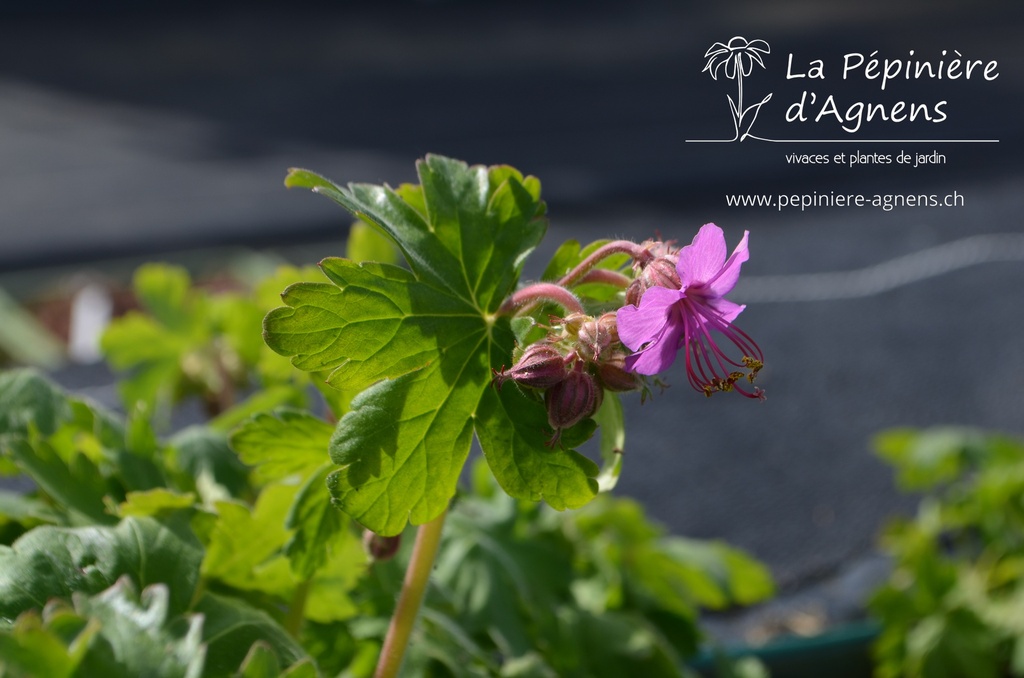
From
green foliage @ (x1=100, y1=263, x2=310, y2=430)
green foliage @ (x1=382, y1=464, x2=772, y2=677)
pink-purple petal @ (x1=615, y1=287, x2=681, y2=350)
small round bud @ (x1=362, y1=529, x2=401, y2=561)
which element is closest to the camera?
pink-purple petal @ (x1=615, y1=287, x2=681, y2=350)

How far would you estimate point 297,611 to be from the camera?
98 cm

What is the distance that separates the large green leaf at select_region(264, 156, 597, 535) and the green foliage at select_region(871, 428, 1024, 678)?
1.11 m

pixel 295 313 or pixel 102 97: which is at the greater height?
pixel 102 97

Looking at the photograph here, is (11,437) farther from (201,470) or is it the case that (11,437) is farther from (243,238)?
(243,238)

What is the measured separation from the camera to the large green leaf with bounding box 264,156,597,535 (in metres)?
0.76

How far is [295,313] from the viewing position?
0.75 m

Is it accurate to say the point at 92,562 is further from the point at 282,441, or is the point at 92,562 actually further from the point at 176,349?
the point at 176,349

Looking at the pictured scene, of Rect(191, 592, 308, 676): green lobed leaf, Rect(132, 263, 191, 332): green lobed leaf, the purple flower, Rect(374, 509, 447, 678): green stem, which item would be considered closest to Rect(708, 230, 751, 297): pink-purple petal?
the purple flower

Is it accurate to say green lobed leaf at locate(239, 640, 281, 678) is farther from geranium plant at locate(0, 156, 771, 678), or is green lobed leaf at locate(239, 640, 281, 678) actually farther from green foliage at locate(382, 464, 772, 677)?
green foliage at locate(382, 464, 772, 677)

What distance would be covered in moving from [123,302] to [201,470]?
92.0 inches

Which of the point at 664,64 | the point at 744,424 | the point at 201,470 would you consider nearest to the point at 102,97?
the point at 664,64

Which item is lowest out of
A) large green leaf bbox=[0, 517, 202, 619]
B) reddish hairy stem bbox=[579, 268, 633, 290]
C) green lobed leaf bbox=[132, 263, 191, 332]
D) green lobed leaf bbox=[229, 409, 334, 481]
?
large green leaf bbox=[0, 517, 202, 619]

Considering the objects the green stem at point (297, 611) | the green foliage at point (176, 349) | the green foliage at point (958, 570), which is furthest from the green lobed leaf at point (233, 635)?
the green foliage at point (958, 570)

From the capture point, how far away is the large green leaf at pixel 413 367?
76cm
